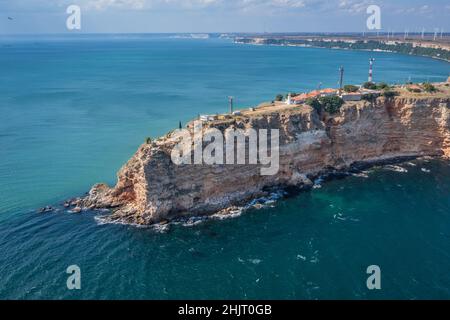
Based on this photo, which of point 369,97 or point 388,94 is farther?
point 388,94

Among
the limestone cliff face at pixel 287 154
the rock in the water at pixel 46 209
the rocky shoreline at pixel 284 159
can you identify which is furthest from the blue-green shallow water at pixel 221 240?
the limestone cliff face at pixel 287 154

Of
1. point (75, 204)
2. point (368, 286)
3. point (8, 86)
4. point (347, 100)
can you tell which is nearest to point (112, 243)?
point (75, 204)

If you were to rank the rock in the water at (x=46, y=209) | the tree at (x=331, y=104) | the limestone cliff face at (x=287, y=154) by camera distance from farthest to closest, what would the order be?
the tree at (x=331, y=104) < the rock in the water at (x=46, y=209) < the limestone cliff face at (x=287, y=154)

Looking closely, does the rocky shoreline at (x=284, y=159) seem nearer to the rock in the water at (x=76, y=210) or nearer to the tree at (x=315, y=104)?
the rock in the water at (x=76, y=210)

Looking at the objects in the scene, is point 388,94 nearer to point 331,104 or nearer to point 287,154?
point 331,104

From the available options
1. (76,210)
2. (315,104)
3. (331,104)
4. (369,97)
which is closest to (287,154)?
(315,104)

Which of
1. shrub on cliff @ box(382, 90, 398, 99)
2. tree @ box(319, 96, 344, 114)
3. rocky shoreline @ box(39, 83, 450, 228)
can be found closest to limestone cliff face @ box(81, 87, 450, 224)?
rocky shoreline @ box(39, 83, 450, 228)

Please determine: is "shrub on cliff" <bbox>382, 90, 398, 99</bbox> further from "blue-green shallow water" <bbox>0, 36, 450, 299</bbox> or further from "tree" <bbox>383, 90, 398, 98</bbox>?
"blue-green shallow water" <bbox>0, 36, 450, 299</bbox>
